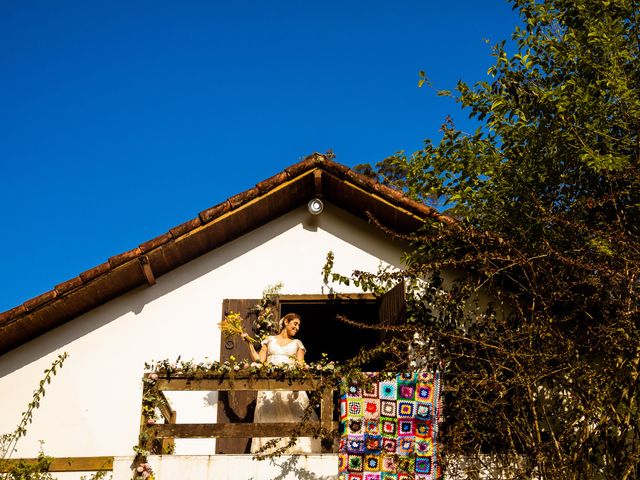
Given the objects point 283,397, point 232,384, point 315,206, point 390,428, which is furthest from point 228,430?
point 315,206

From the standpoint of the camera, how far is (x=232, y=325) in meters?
10.8

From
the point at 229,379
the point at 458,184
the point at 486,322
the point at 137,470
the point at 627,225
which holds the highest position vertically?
the point at 458,184

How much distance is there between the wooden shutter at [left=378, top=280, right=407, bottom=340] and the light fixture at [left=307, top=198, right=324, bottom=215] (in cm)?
144

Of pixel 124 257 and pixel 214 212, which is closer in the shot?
pixel 124 257

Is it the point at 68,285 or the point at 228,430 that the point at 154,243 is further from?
the point at 228,430

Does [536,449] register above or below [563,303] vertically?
below

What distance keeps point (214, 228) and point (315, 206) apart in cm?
138

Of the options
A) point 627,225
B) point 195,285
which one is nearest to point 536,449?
point 627,225

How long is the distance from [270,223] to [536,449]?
4689 millimetres

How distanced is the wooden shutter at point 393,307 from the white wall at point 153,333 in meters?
0.64

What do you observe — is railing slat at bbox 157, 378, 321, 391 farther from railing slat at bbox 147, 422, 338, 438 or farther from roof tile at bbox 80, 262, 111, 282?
roof tile at bbox 80, 262, 111, 282

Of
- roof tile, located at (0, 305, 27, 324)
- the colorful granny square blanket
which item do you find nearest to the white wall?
roof tile, located at (0, 305, 27, 324)

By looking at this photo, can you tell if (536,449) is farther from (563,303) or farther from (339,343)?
(339,343)

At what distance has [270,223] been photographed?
38.7 ft
